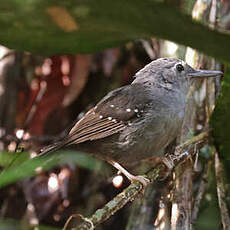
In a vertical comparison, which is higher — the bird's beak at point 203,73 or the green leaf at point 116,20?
the green leaf at point 116,20

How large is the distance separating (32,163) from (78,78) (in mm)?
2350

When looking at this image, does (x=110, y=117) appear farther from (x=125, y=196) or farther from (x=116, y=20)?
(x=116, y=20)

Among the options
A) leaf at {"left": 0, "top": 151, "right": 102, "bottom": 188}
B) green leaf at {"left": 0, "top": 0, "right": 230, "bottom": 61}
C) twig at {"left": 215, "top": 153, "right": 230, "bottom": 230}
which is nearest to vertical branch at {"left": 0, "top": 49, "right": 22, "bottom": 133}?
leaf at {"left": 0, "top": 151, "right": 102, "bottom": 188}

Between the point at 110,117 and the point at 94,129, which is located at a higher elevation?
the point at 110,117

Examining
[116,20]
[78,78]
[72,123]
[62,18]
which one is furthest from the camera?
[78,78]

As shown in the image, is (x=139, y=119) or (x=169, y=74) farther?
(x=169, y=74)

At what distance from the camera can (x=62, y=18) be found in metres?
1.90

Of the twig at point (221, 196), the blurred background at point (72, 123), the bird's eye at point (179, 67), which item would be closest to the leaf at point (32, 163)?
the blurred background at point (72, 123)

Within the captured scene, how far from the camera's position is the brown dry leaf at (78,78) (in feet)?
15.9

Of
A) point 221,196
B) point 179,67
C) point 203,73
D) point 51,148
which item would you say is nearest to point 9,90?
point 51,148

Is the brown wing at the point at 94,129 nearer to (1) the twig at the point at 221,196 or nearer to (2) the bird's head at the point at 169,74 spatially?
(2) the bird's head at the point at 169,74

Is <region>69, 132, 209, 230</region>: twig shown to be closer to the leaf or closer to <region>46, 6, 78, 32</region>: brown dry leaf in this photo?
the leaf

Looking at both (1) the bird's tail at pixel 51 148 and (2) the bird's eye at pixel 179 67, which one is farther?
(2) the bird's eye at pixel 179 67

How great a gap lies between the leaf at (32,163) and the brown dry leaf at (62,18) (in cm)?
91
